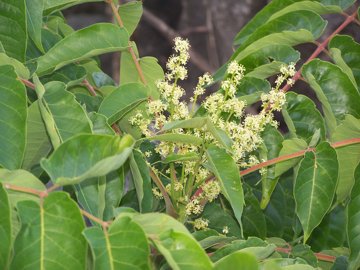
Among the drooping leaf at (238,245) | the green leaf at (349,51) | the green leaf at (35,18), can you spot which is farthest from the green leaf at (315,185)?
the green leaf at (35,18)

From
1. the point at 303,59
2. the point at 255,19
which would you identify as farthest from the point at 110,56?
the point at 255,19

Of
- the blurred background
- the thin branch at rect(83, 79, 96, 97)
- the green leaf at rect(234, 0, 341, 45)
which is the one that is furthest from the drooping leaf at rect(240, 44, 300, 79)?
the blurred background

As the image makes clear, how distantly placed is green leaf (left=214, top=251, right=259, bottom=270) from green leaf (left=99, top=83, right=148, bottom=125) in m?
0.48

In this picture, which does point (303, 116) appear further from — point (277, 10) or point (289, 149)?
point (277, 10)

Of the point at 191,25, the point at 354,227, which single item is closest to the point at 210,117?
the point at 354,227

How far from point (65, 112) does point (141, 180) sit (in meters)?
0.18

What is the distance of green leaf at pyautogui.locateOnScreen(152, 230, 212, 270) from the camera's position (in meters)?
1.04

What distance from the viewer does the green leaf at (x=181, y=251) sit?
40.8 inches

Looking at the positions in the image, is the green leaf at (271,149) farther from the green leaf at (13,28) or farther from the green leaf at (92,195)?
the green leaf at (13,28)

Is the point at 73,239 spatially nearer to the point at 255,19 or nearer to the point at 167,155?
the point at 167,155

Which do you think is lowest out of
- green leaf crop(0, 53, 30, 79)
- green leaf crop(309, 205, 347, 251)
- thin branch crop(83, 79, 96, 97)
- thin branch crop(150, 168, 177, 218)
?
green leaf crop(309, 205, 347, 251)

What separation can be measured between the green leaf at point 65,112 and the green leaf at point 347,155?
19.6 inches

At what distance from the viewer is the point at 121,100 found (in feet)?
4.73

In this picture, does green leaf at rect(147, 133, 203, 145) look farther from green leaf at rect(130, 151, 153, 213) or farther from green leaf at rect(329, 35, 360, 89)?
green leaf at rect(329, 35, 360, 89)
